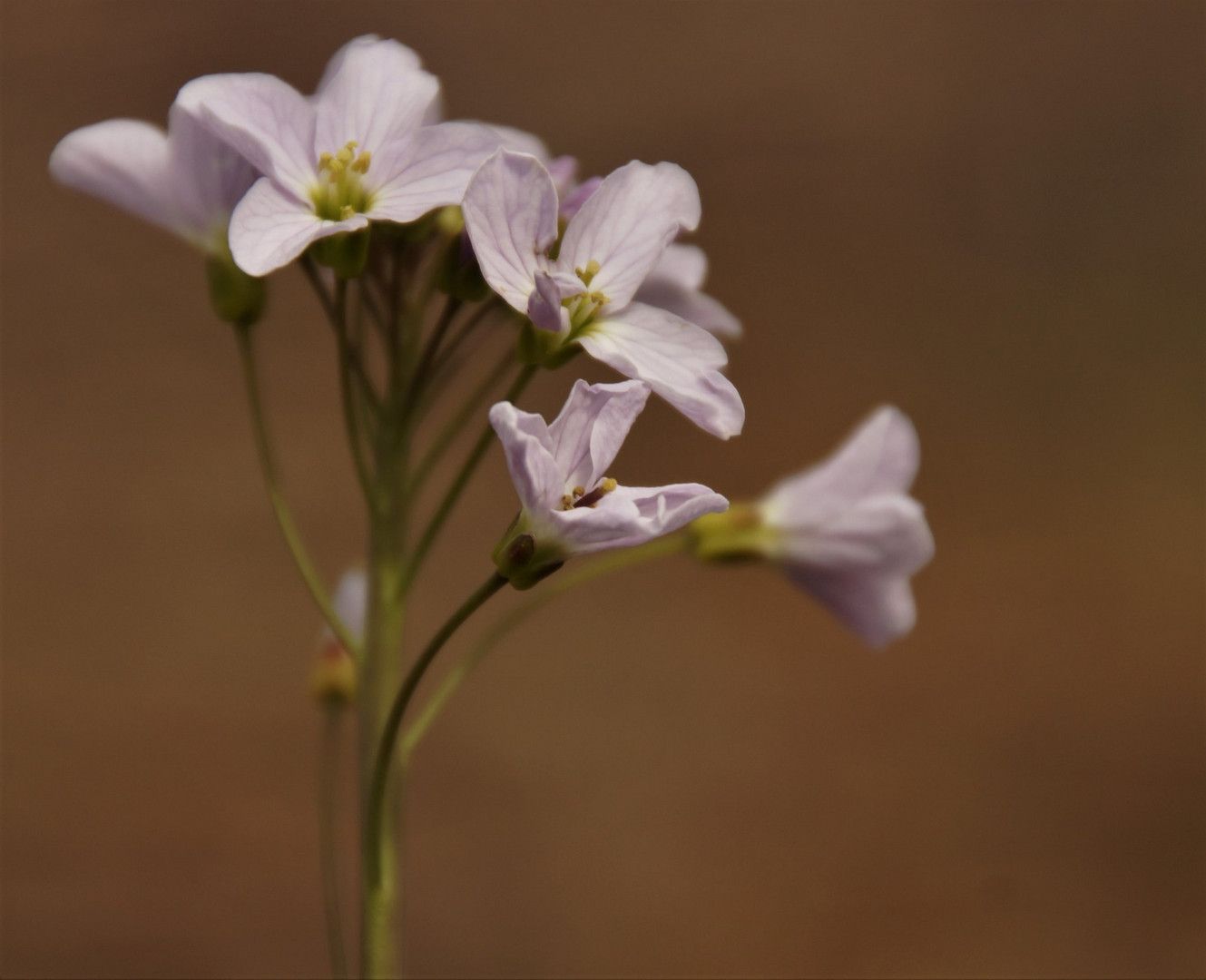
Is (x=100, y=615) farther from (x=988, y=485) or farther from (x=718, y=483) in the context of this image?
(x=988, y=485)

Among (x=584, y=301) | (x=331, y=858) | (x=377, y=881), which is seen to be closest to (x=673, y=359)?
(x=584, y=301)

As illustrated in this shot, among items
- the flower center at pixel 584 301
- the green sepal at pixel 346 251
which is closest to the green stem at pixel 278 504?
the green sepal at pixel 346 251

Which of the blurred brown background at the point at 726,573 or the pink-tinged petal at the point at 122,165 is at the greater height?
the pink-tinged petal at the point at 122,165

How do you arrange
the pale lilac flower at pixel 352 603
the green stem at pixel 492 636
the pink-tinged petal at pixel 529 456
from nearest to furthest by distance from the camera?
1. the pink-tinged petal at pixel 529 456
2. the green stem at pixel 492 636
3. the pale lilac flower at pixel 352 603

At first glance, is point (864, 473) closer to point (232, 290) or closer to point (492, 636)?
point (492, 636)

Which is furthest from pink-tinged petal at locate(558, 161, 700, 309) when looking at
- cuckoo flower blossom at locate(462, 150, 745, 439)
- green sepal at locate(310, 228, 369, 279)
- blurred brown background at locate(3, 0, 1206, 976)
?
blurred brown background at locate(3, 0, 1206, 976)

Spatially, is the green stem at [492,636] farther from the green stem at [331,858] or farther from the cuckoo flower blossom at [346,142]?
the cuckoo flower blossom at [346,142]

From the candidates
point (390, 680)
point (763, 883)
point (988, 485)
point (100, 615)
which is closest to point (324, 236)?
point (390, 680)
